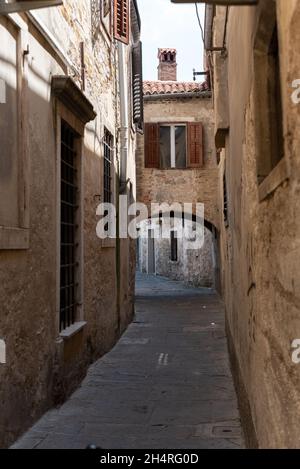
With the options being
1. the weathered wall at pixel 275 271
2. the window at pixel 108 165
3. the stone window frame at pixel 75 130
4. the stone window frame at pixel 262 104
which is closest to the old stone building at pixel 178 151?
the window at pixel 108 165

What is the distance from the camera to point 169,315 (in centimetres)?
1295

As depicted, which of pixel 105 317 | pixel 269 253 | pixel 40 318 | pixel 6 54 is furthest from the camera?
pixel 105 317

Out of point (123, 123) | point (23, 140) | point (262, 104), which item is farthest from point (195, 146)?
point (262, 104)

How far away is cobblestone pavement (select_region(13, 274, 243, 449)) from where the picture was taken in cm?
450

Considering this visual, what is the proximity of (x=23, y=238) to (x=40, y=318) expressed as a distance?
3.03ft

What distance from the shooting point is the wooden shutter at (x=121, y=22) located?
30.6 ft

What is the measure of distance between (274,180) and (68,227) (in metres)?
4.36

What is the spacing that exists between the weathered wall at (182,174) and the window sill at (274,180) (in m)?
14.2

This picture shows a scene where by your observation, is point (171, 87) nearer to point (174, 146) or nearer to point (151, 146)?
point (174, 146)

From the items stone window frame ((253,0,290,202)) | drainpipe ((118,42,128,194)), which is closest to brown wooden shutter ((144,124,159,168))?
drainpipe ((118,42,128,194))

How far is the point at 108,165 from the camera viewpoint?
9102 millimetres

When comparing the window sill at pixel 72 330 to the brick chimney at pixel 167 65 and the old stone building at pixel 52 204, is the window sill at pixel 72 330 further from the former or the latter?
the brick chimney at pixel 167 65
